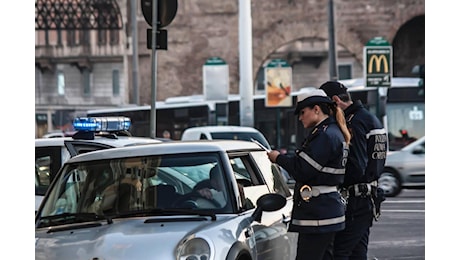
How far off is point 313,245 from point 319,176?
464 mm

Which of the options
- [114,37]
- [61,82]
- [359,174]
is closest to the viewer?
[359,174]

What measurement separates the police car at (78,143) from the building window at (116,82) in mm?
42044

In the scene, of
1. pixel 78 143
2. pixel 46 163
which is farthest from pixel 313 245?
pixel 46 163

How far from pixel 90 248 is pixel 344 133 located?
1.91 meters

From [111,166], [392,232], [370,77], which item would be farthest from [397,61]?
[111,166]

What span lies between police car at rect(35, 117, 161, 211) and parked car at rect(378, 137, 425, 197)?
12.9m

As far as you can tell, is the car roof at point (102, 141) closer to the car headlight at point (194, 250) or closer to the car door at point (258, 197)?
the car door at point (258, 197)

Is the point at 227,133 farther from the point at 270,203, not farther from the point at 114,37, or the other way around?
the point at 114,37

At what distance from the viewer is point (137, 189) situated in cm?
709

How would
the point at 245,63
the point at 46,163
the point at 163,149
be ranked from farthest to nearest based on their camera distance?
1. the point at 245,63
2. the point at 46,163
3. the point at 163,149

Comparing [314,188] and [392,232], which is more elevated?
[314,188]
